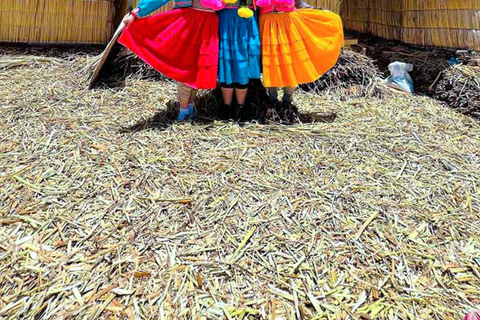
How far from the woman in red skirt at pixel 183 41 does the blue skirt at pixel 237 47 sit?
2.0 inches

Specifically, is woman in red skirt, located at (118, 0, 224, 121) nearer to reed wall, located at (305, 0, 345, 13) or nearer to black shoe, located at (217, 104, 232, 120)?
black shoe, located at (217, 104, 232, 120)

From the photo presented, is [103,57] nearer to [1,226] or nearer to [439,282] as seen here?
[1,226]

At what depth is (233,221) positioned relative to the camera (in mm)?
1985

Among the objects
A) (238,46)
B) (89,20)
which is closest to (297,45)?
(238,46)

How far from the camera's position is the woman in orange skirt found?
3.04 meters

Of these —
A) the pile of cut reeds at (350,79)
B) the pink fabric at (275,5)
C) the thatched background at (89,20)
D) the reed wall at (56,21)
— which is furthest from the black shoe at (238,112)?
the reed wall at (56,21)

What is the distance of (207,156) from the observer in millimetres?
2500

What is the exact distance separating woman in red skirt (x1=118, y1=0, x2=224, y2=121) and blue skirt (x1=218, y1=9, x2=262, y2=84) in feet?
0.16

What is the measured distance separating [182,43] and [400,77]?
7.87 ft

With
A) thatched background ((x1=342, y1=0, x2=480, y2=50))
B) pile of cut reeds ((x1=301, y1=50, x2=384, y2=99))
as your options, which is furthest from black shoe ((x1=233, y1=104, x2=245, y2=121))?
thatched background ((x1=342, y1=0, x2=480, y2=50))

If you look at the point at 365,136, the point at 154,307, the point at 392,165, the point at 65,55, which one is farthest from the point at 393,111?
the point at 65,55

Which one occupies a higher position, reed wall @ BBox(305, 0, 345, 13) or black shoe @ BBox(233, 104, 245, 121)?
reed wall @ BBox(305, 0, 345, 13)

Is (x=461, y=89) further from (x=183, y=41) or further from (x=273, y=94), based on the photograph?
(x=183, y=41)

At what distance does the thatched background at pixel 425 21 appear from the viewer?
4.09 meters
